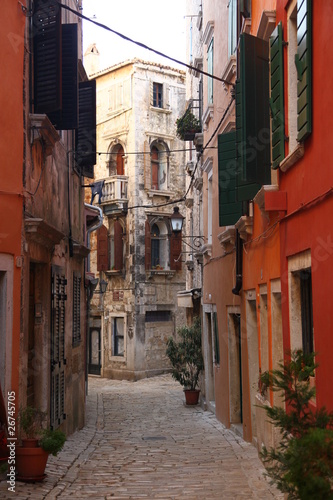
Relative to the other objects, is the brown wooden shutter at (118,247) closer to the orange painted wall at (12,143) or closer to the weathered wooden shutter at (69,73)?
the weathered wooden shutter at (69,73)

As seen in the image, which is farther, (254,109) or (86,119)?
(86,119)

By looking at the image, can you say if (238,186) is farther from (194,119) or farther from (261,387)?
(194,119)

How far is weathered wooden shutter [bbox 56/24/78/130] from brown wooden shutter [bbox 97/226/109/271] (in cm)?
2144

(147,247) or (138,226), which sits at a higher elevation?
(138,226)

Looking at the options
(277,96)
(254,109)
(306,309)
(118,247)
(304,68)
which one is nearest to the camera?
(304,68)

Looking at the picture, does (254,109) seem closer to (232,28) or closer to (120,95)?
(232,28)

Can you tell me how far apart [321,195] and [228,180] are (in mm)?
6502

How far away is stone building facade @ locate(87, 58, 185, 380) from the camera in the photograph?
32.5 m

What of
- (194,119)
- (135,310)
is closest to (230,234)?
(194,119)

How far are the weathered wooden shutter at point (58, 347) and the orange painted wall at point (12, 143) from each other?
9.40 feet

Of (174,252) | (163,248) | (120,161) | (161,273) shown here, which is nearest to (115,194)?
(120,161)

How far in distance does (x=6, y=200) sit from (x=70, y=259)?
587 cm

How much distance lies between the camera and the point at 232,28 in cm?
1370

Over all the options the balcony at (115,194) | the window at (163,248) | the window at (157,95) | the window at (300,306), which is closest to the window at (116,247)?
the balcony at (115,194)
